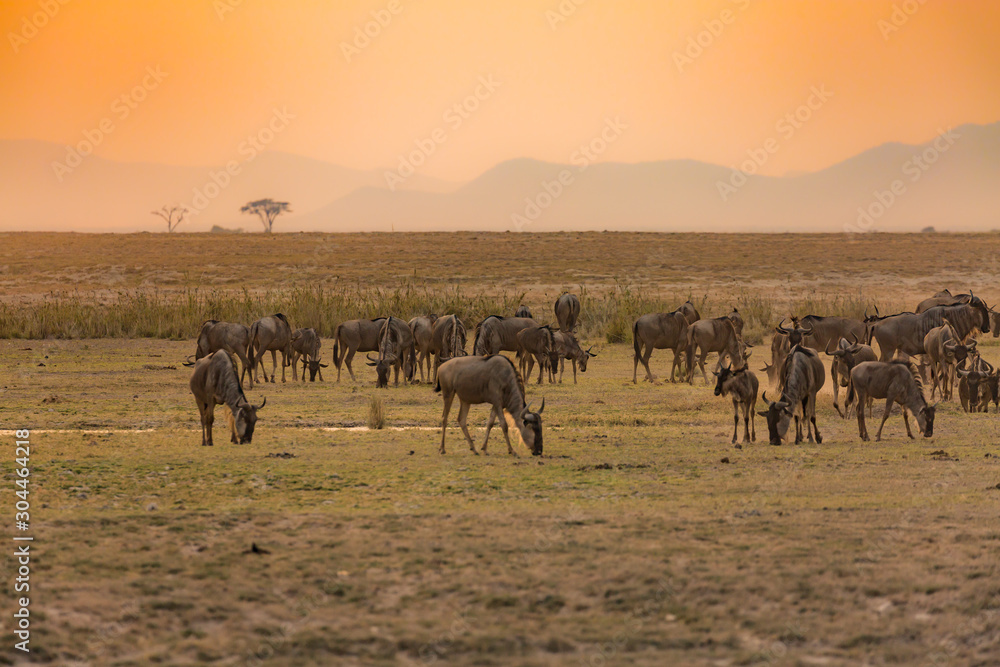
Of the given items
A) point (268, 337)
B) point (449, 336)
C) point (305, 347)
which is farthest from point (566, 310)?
point (268, 337)

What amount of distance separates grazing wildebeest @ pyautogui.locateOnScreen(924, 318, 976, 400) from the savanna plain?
28.2 inches

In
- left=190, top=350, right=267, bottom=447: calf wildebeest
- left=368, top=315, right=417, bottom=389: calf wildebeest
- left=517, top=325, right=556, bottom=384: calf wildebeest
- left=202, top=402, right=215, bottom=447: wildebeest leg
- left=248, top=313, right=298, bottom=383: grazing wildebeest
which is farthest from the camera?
left=517, top=325, right=556, bottom=384: calf wildebeest

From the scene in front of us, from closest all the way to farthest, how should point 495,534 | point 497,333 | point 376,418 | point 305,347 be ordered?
1. point 495,534
2. point 376,418
3. point 497,333
4. point 305,347

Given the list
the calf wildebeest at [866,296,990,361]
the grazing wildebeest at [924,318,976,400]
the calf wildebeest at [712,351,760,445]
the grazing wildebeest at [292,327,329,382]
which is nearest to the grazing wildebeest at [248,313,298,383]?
the grazing wildebeest at [292,327,329,382]

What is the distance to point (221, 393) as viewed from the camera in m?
12.9

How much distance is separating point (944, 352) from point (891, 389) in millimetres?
5234

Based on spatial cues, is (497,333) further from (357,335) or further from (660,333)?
(660,333)

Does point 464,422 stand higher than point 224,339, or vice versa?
point 224,339

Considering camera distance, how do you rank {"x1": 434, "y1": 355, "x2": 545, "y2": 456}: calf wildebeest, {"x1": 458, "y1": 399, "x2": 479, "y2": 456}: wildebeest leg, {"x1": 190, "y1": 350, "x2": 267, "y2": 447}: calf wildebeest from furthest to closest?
1. {"x1": 190, "y1": 350, "x2": 267, "y2": 447}: calf wildebeest
2. {"x1": 458, "y1": 399, "x2": 479, "y2": 456}: wildebeest leg
3. {"x1": 434, "y1": 355, "x2": 545, "y2": 456}: calf wildebeest

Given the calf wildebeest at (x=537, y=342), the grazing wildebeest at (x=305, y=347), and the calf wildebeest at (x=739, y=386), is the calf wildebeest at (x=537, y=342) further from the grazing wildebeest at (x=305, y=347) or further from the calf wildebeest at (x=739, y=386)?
the calf wildebeest at (x=739, y=386)

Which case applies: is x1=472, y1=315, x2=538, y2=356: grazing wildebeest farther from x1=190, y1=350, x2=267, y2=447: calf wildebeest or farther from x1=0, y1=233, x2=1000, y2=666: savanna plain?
x1=190, y1=350, x2=267, y2=447: calf wildebeest

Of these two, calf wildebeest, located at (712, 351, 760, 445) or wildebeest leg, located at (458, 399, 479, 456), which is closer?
wildebeest leg, located at (458, 399, 479, 456)

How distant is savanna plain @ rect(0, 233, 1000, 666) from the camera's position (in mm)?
6203

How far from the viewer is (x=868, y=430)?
14.9m
